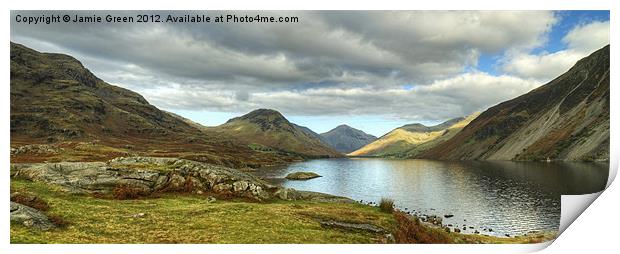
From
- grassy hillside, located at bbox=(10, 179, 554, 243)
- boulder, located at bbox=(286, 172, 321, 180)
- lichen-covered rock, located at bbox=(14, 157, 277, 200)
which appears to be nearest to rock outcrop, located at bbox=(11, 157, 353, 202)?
lichen-covered rock, located at bbox=(14, 157, 277, 200)

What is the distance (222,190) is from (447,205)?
51.7 metres

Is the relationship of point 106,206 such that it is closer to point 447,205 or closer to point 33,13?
point 33,13

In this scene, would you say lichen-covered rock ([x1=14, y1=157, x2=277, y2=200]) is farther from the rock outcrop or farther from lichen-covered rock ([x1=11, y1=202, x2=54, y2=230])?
lichen-covered rock ([x1=11, y1=202, x2=54, y2=230])

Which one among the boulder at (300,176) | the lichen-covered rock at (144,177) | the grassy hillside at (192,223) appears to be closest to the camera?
the grassy hillside at (192,223)

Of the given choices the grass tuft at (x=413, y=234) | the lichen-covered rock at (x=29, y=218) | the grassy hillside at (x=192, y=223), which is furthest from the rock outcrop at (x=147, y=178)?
the grass tuft at (x=413, y=234)

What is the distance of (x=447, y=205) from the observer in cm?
7694

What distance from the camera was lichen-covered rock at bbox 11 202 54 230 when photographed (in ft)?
88.3

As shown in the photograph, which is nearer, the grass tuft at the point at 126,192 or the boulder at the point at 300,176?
the grass tuft at the point at 126,192

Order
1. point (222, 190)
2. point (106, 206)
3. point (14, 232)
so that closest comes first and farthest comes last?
1. point (14, 232)
2. point (106, 206)
3. point (222, 190)

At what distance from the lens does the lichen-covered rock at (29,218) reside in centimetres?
2691

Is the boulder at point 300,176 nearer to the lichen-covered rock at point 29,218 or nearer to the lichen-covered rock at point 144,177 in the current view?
the lichen-covered rock at point 144,177
